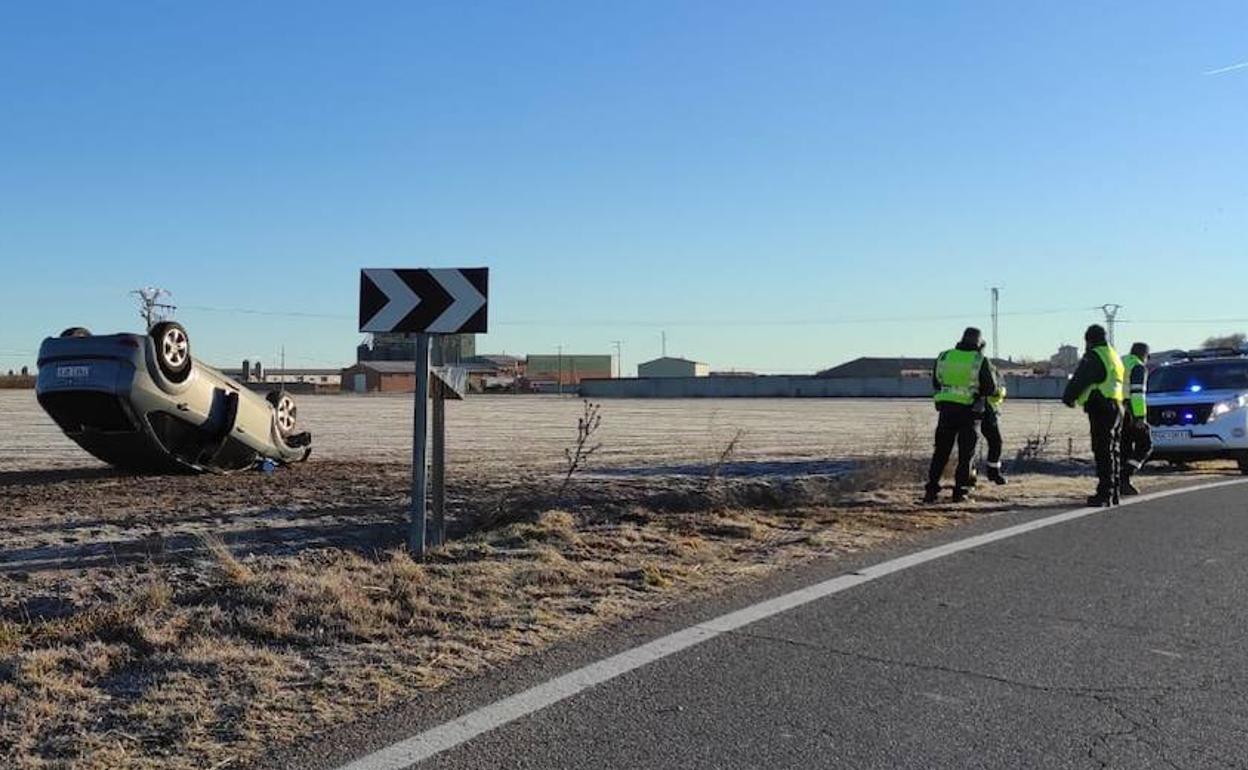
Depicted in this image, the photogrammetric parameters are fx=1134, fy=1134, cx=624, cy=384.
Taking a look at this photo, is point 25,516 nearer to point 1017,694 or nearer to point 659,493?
point 659,493

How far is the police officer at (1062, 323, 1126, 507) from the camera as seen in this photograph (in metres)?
12.3

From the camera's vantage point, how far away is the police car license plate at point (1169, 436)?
1720 centimetres

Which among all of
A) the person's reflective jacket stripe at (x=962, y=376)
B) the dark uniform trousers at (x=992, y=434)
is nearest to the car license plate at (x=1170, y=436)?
the dark uniform trousers at (x=992, y=434)

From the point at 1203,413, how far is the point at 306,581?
14774 mm

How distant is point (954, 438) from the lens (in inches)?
500

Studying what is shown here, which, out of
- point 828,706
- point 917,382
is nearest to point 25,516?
point 828,706

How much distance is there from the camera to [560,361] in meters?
171

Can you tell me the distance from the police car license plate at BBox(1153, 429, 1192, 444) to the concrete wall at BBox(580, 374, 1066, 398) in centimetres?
7621

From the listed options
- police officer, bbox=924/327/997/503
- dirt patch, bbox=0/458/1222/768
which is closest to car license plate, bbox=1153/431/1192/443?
dirt patch, bbox=0/458/1222/768

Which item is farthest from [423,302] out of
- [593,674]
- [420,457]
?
[593,674]

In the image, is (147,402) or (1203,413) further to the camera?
(1203,413)

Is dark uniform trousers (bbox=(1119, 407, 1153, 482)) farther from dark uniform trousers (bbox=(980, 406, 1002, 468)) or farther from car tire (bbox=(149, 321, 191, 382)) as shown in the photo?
car tire (bbox=(149, 321, 191, 382))

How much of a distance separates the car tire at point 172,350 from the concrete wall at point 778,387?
276 ft

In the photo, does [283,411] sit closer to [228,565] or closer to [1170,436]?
[228,565]
